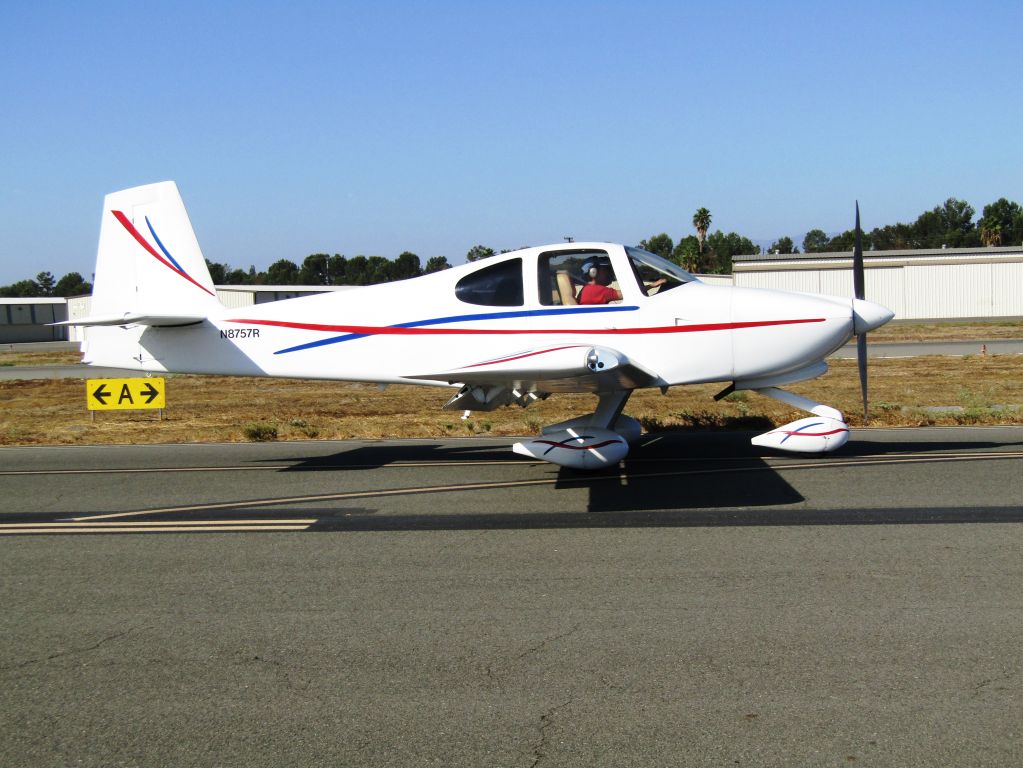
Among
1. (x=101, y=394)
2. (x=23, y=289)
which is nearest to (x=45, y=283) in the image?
(x=23, y=289)

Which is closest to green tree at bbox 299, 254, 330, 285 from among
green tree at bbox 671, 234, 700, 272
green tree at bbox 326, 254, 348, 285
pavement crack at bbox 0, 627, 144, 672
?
green tree at bbox 326, 254, 348, 285

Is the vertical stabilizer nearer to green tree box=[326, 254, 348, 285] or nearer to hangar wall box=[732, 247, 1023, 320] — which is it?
hangar wall box=[732, 247, 1023, 320]

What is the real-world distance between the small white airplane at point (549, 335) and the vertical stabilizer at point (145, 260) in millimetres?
45

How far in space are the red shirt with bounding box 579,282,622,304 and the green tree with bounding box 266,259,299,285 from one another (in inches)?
3713

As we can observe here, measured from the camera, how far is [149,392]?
1608cm

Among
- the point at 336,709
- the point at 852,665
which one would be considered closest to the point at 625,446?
the point at 852,665

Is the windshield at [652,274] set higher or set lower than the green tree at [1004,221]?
lower

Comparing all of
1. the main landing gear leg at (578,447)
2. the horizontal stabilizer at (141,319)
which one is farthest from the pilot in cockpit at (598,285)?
the horizontal stabilizer at (141,319)

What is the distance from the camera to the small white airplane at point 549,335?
9547 mm

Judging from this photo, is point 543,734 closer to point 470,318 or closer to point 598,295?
point 598,295

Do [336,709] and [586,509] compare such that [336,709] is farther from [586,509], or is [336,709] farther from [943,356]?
[943,356]

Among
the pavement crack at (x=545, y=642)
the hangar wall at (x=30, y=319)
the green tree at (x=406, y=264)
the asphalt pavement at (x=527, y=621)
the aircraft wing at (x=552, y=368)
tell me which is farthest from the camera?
the green tree at (x=406, y=264)

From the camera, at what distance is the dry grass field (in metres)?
14.2

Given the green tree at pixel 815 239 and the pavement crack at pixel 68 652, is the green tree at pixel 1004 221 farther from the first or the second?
the pavement crack at pixel 68 652
